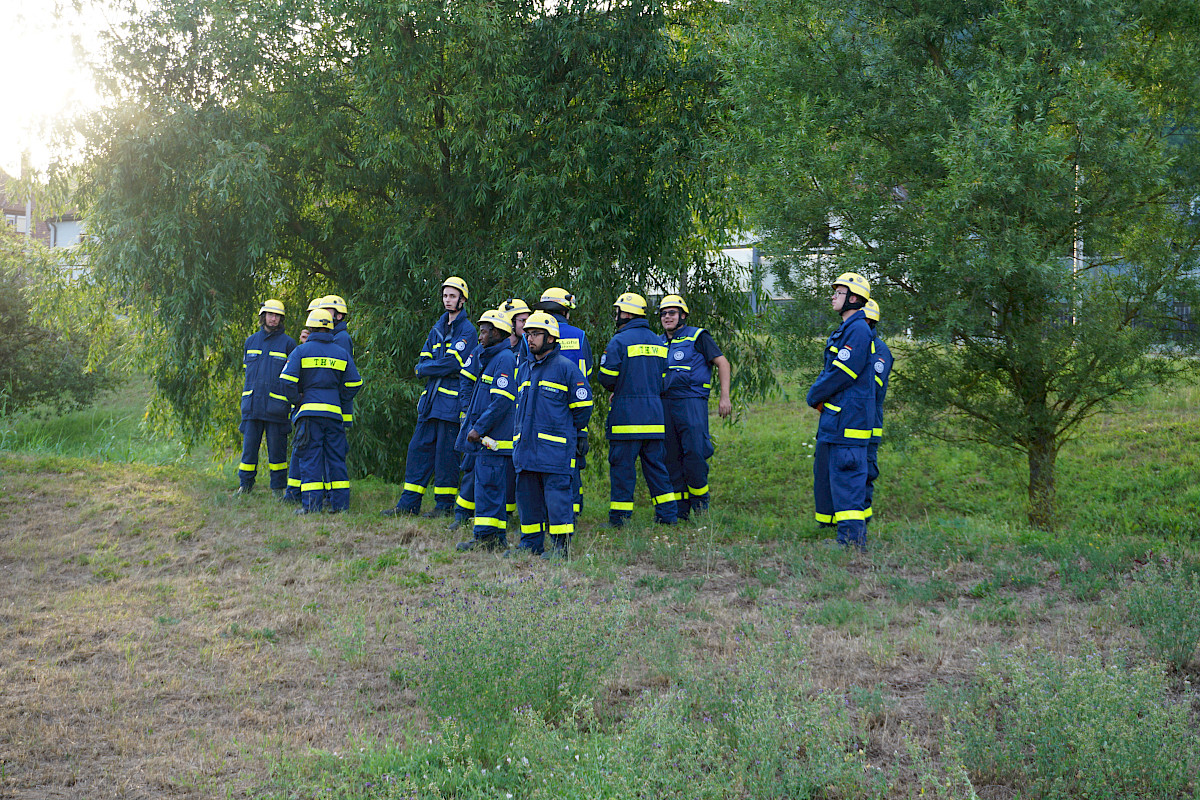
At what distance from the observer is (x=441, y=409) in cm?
906

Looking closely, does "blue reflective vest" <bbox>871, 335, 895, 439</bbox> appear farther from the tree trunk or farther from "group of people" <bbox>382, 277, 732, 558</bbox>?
the tree trunk

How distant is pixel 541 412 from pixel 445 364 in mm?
1811

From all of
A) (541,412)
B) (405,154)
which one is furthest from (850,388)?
(405,154)

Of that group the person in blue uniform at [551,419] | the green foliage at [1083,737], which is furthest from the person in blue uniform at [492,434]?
the green foliage at [1083,737]

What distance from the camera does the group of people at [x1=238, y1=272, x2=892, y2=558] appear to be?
7.54 meters

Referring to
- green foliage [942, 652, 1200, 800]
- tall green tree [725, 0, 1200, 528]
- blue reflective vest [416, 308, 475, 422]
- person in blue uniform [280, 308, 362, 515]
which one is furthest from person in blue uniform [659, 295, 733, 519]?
green foliage [942, 652, 1200, 800]

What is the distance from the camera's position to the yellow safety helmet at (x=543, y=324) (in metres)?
7.23

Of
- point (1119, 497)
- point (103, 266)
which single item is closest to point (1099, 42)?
point (1119, 497)

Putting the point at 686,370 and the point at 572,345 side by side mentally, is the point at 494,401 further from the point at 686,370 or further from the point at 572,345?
the point at 686,370

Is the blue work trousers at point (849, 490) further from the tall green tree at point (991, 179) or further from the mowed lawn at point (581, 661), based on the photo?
the tall green tree at point (991, 179)

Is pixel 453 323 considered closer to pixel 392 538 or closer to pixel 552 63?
pixel 392 538

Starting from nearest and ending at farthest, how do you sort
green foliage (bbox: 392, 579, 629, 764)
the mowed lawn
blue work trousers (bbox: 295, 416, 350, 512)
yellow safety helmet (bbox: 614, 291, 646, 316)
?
the mowed lawn → green foliage (bbox: 392, 579, 629, 764) → yellow safety helmet (bbox: 614, 291, 646, 316) → blue work trousers (bbox: 295, 416, 350, 512)

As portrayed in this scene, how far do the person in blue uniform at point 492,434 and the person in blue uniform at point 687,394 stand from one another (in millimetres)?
1753

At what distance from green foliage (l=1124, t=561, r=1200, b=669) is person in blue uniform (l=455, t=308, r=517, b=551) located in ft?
14.8
